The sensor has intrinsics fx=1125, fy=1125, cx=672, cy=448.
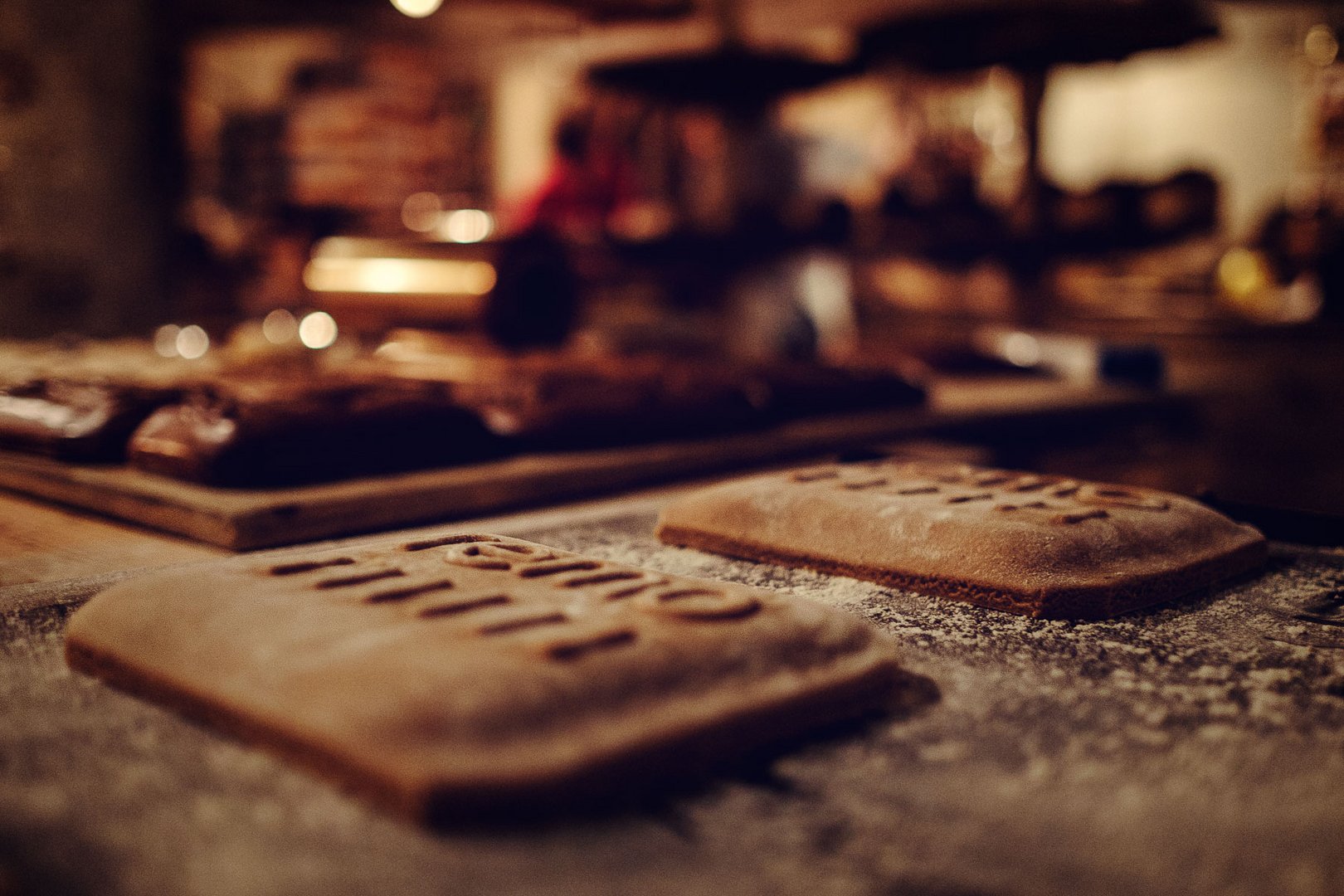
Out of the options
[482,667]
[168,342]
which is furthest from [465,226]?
[482,667]

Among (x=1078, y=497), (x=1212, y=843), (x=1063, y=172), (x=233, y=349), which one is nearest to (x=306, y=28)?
(x=233, y=349)

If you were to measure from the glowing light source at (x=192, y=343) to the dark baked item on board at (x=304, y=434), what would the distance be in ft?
5.40

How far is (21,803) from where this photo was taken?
68 cm

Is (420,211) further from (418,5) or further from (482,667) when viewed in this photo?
(482,667)

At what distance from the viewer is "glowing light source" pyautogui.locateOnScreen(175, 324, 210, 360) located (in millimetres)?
3563

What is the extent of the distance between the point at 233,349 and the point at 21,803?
3.42 metres

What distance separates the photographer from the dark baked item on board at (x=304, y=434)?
1621 mm

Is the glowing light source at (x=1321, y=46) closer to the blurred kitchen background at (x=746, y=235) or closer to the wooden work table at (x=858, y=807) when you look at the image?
the blurred kitchen background at (x=746, y=235)

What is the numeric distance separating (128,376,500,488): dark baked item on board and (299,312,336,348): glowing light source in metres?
2.41

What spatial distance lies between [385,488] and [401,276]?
6.90 ft

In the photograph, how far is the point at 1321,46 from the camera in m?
9.41

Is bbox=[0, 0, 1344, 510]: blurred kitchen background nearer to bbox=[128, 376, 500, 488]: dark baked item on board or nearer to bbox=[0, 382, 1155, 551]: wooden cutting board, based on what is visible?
bbox=[0, 382, 1155, 551]: wooden cutting board

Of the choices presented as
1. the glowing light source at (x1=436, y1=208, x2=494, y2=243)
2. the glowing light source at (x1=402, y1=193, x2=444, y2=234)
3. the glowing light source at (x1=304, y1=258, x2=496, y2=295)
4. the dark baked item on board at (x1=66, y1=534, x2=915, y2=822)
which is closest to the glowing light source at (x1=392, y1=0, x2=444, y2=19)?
the glowing light source at (x1=436, y1=208, x2=494, y2=243)

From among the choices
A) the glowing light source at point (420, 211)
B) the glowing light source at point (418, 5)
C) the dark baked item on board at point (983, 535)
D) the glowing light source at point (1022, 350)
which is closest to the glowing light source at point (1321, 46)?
the glowing light source at point (420, 211)
